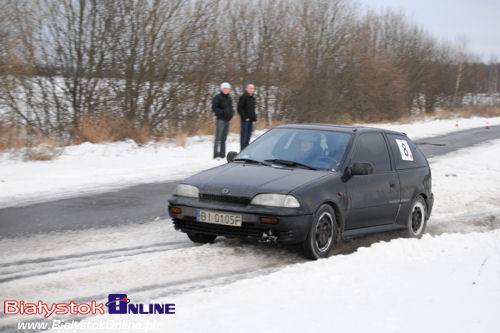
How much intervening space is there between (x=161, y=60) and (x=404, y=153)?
14.5 m

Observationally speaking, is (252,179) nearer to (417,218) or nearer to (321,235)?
(321,235)

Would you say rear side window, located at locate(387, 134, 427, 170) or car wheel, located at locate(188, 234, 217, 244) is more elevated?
rear side window, located at locate(387, 134, 427, 170)

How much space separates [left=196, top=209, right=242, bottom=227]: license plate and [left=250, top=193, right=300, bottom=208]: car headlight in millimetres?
243

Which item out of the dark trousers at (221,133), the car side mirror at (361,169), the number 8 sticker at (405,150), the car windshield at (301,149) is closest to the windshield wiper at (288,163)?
the car windshield at (301,149)

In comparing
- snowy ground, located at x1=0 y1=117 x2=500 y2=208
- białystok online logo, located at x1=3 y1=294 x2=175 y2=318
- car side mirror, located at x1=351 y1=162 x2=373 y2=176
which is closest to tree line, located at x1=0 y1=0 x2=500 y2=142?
snowy ground, located at x1=0 y1=117 x2=500 y2=208

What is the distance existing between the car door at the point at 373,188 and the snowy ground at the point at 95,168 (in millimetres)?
5717

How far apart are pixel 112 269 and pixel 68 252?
41.8 inches

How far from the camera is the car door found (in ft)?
23.8

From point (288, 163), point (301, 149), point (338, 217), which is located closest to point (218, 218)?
point (288, 163)

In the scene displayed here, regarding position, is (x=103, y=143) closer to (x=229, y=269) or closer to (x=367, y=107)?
(x=229, y=269)

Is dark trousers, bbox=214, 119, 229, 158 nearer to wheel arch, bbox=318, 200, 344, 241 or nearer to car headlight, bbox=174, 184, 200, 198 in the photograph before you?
car headlight, bbox=174, 184, 200, 198

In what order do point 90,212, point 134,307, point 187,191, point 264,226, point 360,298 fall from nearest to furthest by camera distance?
point 134,307
point 360,298
point 264,226
point 187,191
point 90,212

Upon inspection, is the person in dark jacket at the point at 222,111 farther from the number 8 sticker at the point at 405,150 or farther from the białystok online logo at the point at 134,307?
the białystok online logo at the point at 134,307

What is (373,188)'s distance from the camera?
24.8ft
